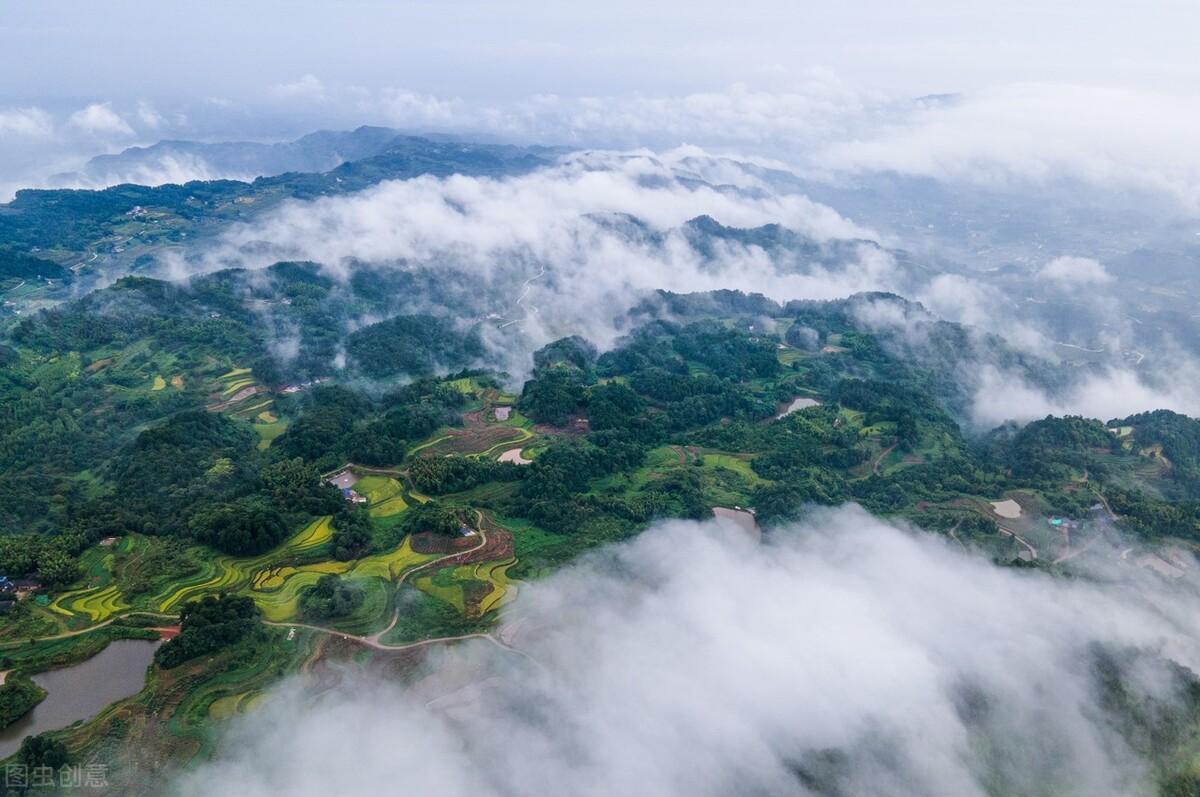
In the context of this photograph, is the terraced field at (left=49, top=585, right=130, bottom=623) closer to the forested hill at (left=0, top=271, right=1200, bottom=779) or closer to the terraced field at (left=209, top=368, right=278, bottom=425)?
the forested hill at (left=0, top=271, right=1200, bottom=779)

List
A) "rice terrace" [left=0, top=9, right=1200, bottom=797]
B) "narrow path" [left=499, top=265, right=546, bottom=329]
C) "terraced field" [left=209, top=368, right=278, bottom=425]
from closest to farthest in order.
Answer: "rice terrace" [left=0, top=9, right=1200, bottom=797] → "terraced field" [left=209, top=368, right=278, bottom=425] → "narrow path" [left=499, top=265, right=546, bottom=329]

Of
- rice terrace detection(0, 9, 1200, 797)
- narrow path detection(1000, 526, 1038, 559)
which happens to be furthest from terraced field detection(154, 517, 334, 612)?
narrow path detection(1000, 526, 1038, 559)

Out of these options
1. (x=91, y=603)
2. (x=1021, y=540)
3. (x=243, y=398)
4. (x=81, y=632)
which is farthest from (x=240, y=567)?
(x=1021, y=540)

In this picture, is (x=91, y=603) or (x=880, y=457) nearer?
(x=91, y=603)

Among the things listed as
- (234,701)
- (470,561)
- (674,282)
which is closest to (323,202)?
(674,282)

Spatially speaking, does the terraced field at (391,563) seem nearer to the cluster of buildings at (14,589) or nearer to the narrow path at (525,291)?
the cluster of buildings at (14,589)

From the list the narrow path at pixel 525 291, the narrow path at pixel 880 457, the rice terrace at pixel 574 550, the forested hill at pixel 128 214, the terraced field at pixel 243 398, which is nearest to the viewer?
the rice terrace at pixel 574 550

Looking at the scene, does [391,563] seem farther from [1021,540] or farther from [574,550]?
[1021,540]

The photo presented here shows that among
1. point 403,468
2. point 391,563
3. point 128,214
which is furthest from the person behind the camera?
point 128,214

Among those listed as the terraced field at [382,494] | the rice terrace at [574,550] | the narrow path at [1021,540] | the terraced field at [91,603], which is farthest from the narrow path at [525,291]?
the terraced field at [91,603]

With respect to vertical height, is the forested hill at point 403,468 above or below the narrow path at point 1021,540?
above

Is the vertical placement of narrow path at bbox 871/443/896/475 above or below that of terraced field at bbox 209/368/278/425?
below

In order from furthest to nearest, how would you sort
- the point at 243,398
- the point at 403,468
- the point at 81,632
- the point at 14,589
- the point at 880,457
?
the point at 243,398
the point at 880,457
the point at 403,468
the point at 14,589
the point at 81,632
